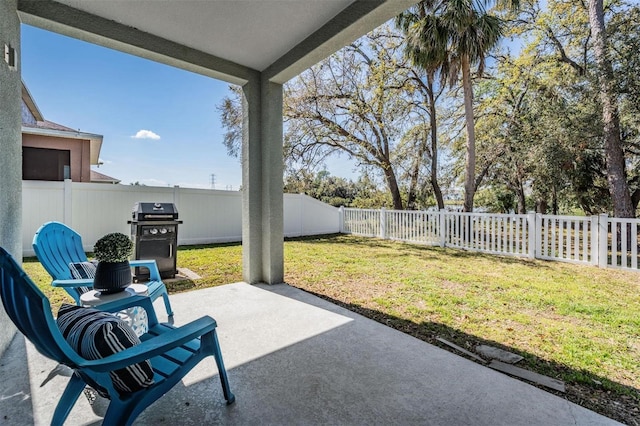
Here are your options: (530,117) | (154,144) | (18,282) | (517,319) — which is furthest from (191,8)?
(154,144)

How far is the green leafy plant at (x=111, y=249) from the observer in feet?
7.47

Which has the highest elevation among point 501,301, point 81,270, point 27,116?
point 27,116

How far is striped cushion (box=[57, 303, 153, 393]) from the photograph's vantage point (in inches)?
52.2

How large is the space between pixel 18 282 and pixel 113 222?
23.9 feet

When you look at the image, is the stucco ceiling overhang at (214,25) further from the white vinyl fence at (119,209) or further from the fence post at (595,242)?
the fence post at (595,242)

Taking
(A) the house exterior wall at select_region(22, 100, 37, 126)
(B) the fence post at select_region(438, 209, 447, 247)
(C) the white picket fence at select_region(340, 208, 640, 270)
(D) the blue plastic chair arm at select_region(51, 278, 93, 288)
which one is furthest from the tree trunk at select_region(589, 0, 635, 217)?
(A) the house exterior wall at select_region(22, 100, 37, 126)

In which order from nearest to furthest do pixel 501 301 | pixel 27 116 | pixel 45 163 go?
pixel 501 301
pixel 45 163
pixel 27 116

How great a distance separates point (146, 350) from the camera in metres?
1.35

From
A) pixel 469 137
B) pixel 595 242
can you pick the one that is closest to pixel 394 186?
pixel 469 137

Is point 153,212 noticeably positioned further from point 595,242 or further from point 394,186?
point 394,186

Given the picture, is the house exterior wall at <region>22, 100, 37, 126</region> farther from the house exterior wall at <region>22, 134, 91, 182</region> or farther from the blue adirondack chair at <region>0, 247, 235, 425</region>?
the blue adirondack chair at <region>0, 247, 235, 425</region>

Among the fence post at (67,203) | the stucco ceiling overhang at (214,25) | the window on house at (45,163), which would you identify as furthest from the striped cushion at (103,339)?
the window on house at (45,163)

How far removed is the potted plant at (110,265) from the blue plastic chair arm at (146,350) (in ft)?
3.71

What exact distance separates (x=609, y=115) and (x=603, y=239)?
3.60 metres
